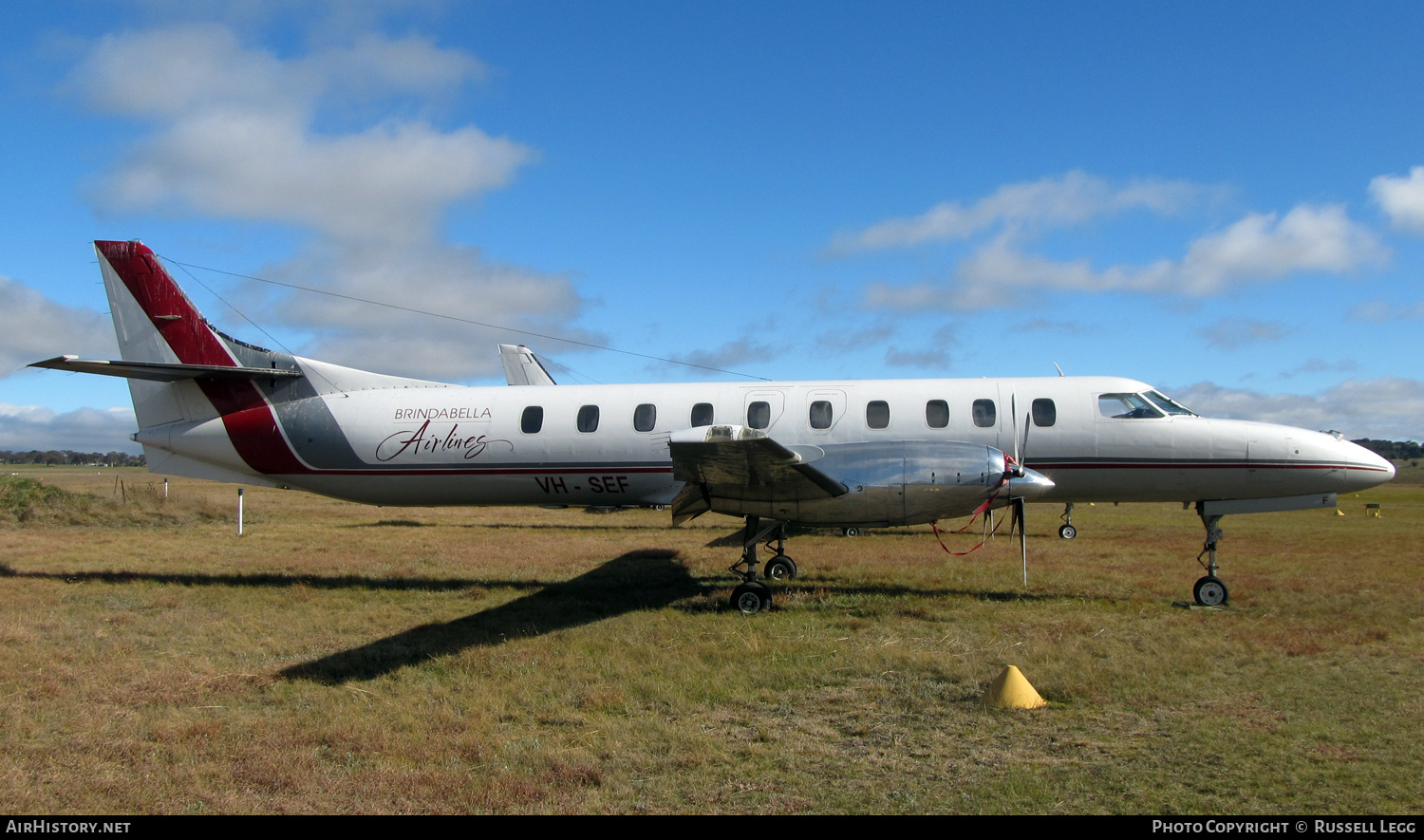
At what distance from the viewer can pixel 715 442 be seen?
8609mm

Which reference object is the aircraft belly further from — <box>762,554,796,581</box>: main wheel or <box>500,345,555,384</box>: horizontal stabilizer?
<box>500,345,555,384</box>: horizontal stabilizer

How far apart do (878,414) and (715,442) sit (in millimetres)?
3897

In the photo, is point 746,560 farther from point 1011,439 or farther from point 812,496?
point 1011,439

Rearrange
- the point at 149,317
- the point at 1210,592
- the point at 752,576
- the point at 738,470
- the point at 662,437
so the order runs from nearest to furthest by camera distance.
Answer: the point at 738,470, the point at 1210,592, the point at 752,576, the point at 662,437, the point at 149,317

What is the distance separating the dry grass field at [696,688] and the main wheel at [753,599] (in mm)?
225

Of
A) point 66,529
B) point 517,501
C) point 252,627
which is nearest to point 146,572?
point 252,627

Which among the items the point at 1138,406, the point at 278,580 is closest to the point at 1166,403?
the point at 1138,406

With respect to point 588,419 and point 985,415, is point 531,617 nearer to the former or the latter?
point 588,419

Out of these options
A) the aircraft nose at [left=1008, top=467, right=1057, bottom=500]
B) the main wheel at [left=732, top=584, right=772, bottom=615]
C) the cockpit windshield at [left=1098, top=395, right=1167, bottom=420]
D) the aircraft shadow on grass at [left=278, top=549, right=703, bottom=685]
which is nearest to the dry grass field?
the aircraft shadow on grass at [left=278, top=549, right=703, bottom=685]

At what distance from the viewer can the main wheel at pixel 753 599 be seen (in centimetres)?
1066

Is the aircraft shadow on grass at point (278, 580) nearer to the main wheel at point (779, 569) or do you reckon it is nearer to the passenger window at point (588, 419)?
the passenger window at point (588, 419)

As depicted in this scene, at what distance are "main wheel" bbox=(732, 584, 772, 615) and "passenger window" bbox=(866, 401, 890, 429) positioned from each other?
9.12 feet

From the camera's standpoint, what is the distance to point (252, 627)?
991cm

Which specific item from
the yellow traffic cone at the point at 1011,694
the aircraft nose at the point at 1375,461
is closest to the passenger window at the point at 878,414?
the yellow traffic cone at the point at 1011,694
